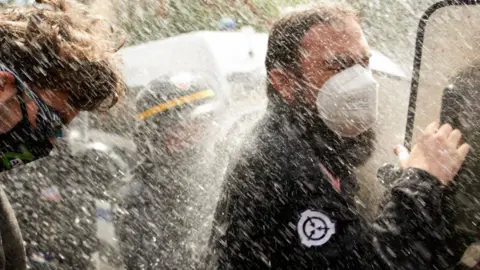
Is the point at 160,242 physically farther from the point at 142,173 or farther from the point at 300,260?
the point at 300,260

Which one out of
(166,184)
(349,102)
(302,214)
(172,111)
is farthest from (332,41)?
(166,184)

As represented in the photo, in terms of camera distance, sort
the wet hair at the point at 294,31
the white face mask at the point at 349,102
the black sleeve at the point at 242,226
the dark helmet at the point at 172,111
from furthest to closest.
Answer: the dark helmet at the point at 172,111, the wet hair at the point at 294,31, the white face mask at the point at 349,102, the black sleeve at the point at 242,226

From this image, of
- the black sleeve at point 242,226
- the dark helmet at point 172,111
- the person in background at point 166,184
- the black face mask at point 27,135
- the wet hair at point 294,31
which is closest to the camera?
the black face mask at point 27,135

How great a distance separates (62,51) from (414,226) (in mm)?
1326

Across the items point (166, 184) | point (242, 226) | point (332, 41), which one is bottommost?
point (166, 184)

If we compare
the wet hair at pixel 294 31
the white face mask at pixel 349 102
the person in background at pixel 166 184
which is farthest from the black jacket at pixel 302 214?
the person in background at pixel 166 184

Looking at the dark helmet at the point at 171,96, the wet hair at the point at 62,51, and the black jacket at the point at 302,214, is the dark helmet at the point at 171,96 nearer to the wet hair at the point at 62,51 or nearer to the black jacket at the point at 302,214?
the wet hair at the point at 62,51

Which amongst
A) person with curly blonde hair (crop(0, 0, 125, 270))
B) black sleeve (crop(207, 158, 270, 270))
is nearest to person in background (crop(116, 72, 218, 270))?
black sleeve (crop(207, 158, 270, 270))

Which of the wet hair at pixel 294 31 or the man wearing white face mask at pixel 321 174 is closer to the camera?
the man wearing white face mask at pixel 321 174

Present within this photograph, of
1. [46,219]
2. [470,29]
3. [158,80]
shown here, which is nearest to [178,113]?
[158,80]

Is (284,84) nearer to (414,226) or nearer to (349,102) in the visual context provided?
(349,102)

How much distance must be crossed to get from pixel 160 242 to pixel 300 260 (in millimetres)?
1562

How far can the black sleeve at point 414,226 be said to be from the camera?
1.78 m

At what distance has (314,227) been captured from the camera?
1.95 metres
